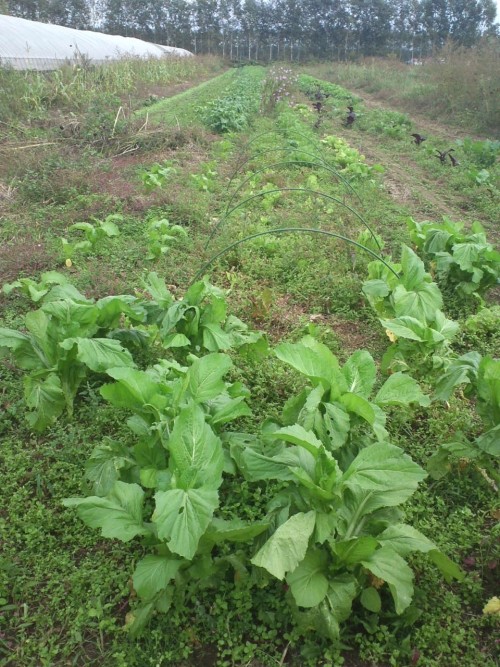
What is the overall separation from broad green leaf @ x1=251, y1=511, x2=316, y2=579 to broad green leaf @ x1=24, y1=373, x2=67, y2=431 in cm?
163

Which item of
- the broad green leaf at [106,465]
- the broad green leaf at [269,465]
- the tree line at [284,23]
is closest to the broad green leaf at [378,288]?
the broad green leaf at [269,465]

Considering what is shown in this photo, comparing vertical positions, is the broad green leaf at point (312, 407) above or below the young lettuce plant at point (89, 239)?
above

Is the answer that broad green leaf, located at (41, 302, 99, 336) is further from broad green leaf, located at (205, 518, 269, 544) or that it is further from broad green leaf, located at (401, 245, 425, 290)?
broad green leaf, located at (401, 245, 425, 290)

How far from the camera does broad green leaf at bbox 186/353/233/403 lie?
219 centimetres

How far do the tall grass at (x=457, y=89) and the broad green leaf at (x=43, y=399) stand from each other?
503 inches

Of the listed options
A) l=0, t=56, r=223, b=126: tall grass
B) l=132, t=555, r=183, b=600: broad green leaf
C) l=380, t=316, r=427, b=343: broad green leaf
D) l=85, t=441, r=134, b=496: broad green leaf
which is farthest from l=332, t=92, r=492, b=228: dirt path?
l=0, t=56, r=223, b=126: tall grass

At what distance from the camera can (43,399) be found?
9.12 ft

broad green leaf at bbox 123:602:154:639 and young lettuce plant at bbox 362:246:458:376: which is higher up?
young lettuce plant at bbox 362:246:458:376

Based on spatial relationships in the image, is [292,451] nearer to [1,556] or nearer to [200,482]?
[200,482]

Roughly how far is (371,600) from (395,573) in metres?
0.19

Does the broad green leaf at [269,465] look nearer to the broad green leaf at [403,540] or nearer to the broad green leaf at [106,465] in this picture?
the broad green leaf at [403,540]

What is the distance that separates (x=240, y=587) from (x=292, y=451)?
0.59 metres

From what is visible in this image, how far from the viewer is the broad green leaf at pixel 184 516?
1.54m

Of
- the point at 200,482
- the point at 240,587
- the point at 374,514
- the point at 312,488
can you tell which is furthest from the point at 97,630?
the point at 374,514
